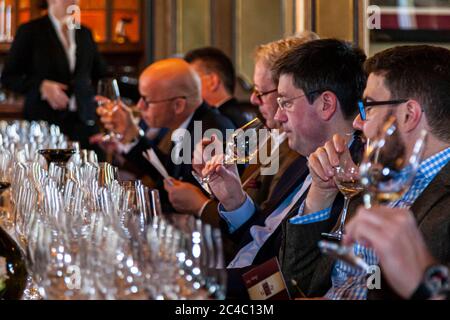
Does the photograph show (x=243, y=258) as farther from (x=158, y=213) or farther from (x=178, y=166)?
(x=178, y=166)

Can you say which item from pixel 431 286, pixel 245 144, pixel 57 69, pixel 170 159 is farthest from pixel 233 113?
pixel 431 286

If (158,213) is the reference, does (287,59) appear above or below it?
above

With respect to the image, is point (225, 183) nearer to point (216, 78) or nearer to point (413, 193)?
point (413, 193)

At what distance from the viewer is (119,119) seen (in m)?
5.29

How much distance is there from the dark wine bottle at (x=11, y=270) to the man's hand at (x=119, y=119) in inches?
121

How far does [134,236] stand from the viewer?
1.90 m

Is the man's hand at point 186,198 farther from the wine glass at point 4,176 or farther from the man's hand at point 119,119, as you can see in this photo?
the man's hand at point 119,119

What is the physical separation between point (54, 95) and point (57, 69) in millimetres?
489

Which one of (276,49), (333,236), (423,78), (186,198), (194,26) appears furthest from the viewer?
(194,26)

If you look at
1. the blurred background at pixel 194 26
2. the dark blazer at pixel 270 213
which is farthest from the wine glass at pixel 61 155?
the blurred background at pixel 194 26

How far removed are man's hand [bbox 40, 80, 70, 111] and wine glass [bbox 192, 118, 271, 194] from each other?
11.3ft

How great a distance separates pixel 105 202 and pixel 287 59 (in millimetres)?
1111

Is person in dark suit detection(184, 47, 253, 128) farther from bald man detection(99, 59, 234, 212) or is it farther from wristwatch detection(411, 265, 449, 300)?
wristwatch detection(411, 265, 449, 300)
